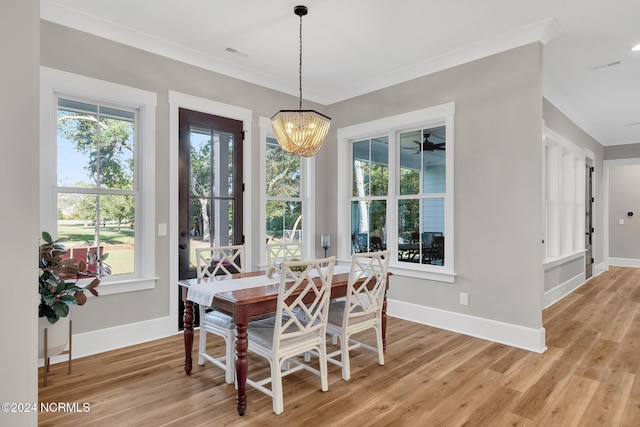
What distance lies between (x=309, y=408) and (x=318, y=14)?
122 inches

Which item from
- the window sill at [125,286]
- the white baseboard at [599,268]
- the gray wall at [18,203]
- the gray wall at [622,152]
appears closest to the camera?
the gray wall at [18,203]

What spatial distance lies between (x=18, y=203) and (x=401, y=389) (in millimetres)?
2499

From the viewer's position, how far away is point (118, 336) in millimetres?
3365

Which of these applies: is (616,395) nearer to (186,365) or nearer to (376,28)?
(186,365)

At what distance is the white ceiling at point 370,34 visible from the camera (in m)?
2.99

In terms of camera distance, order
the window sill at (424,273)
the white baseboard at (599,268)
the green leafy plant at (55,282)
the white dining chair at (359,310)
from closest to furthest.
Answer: the green leafy plant at (55,282)
the white dining chair at (359,310)
the window sill at (424,273)
the white baseboard at (599,268)

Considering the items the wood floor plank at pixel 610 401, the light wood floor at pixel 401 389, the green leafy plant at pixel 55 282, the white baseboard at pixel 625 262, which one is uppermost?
the green leafy plant at pixel 55 282

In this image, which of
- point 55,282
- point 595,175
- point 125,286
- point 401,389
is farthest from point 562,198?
point 55,282

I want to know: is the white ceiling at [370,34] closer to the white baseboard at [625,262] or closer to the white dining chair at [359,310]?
the white dining chair at [359,310]

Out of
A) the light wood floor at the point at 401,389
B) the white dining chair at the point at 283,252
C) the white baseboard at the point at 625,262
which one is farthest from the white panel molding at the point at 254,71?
the white baseboard at the point at 625,262

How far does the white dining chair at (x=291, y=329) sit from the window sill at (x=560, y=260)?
322 cm

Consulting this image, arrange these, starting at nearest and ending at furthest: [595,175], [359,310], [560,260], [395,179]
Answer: [359,310] < [395,179] < [560,260] < [595,175]

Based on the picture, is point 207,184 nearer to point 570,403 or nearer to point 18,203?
point 18,203

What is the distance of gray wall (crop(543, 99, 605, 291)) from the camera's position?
4996mm
